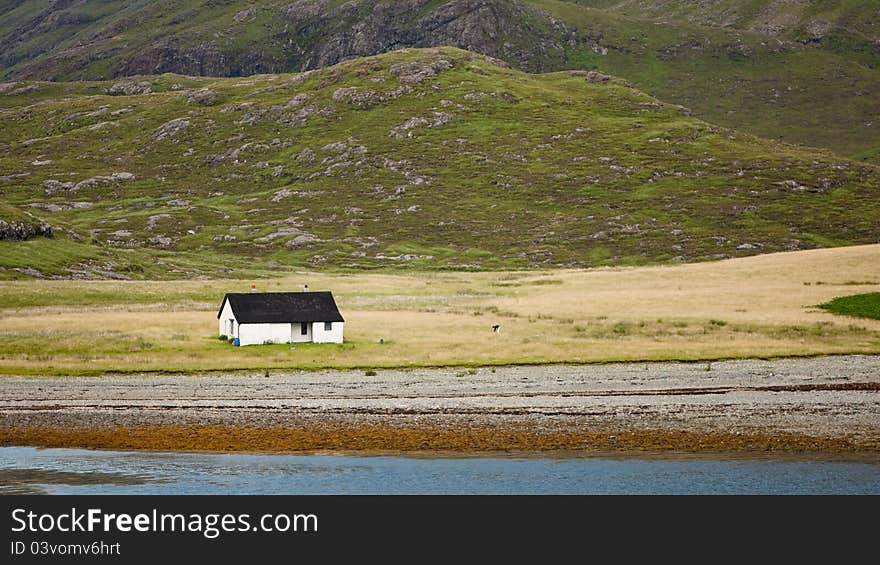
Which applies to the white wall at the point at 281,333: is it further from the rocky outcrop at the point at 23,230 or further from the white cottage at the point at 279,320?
the rocky outcrop at the point at 23,230

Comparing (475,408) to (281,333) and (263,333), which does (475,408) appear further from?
(263,333)

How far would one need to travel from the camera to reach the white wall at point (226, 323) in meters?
74.4

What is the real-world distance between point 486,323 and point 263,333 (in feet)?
65.0

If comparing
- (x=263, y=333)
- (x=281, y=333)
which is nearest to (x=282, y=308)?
(x=281, y=333)

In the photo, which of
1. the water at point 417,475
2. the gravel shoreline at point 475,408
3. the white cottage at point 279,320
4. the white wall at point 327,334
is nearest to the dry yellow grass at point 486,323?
the white wall at point 327,334

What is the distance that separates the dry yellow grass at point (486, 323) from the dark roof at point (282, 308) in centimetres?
238

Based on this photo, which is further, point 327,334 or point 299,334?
point 299,334

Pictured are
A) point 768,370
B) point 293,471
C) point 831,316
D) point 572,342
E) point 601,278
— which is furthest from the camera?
point 601,278

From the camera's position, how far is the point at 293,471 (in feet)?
121

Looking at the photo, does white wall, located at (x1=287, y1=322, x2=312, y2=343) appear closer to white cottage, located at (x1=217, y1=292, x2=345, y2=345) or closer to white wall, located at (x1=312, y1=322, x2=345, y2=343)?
white cottage, located at (x1=217, y1=292, x2=345, y2=345)

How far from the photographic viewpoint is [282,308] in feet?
246
